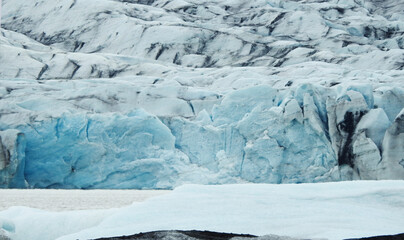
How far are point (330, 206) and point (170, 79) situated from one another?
9357 millimetres

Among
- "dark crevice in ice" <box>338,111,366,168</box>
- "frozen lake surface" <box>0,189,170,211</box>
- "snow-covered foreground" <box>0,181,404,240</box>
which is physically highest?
"snow-covered foreground" <box>0,181,404,240</box>

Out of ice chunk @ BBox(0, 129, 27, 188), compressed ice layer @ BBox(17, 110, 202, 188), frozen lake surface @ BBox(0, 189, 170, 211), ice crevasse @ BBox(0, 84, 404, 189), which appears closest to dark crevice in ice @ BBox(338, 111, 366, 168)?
ice crevasse @ BBox(0, 84, 404, 189)

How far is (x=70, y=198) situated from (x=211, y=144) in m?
2.79

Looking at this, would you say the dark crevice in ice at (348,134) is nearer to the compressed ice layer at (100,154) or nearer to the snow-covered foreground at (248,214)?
the compressed ice layer at (100,154)

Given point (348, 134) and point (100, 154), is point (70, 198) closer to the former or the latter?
point (100, 154)

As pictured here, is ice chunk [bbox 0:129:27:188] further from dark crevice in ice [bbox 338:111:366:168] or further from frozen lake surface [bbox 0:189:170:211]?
dark crevice in ice [bbox 338:111:366:168]

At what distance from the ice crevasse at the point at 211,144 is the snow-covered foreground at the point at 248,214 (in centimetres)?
588

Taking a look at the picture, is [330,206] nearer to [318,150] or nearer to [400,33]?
[318,150]

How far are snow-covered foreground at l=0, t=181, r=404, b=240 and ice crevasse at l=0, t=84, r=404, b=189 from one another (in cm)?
588

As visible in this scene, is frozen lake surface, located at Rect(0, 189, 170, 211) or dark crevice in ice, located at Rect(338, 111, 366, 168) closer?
frozen lake surface, located at Rect(0, 189, 170, 211)

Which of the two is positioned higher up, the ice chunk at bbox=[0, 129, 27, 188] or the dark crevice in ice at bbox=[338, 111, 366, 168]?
the dark crevice in ice at bbox=[338, 111, 366, 168]

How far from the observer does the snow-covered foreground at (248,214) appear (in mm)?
3473

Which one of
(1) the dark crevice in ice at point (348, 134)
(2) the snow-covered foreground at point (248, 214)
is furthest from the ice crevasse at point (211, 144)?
(2) the snow-covered foreground at point (248, 214)

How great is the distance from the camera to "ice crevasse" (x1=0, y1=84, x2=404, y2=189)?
1026 cm
